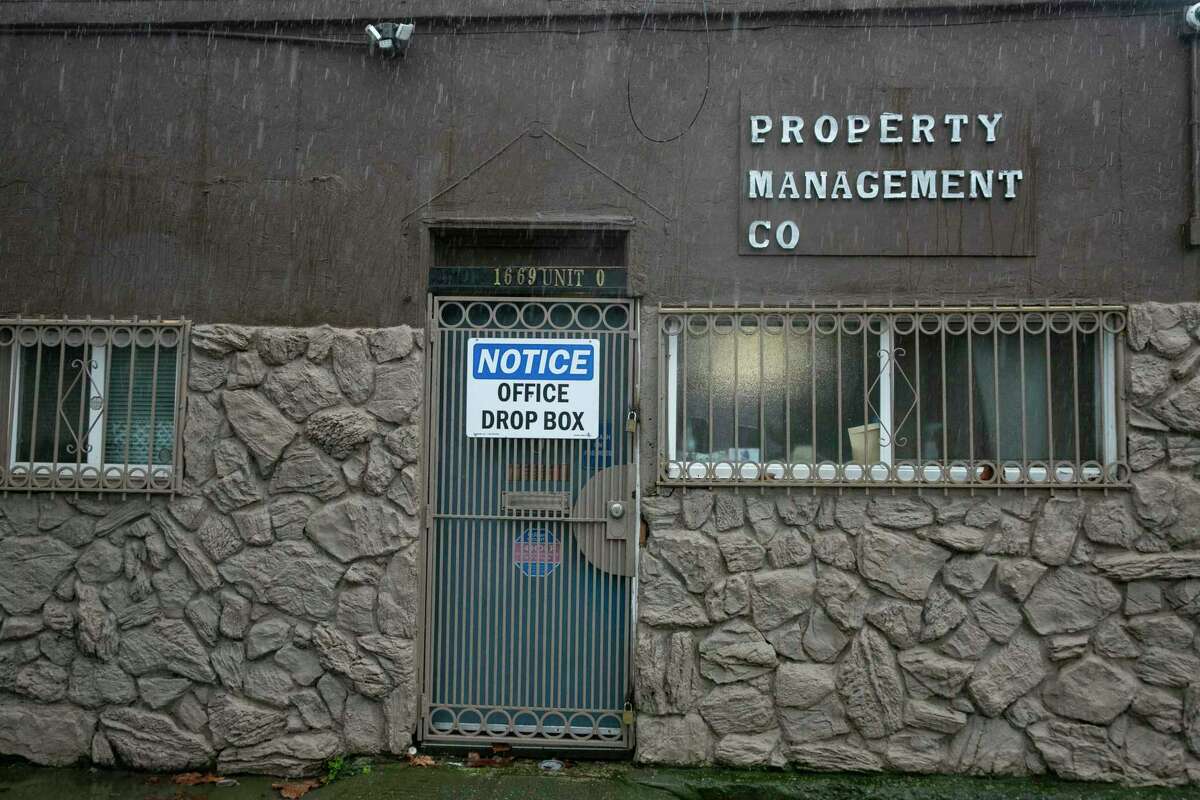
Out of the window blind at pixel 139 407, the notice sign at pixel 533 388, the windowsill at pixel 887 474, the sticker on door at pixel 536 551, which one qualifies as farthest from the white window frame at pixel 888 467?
the window blind at pixel 139 407

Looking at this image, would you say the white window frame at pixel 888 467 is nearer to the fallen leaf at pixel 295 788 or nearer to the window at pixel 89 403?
the fallen leaf at pixel 295 788

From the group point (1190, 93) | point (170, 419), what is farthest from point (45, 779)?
point (1190, 93)

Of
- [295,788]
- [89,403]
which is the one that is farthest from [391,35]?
→ [295,788]

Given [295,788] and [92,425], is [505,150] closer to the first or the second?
[92,425]

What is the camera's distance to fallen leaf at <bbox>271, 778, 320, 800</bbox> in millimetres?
4652

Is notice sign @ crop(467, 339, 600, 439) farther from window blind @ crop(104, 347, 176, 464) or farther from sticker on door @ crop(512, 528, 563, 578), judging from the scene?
window blind @ crop(104, 347, 176, 464)

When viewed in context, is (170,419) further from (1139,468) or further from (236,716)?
(1139,468)

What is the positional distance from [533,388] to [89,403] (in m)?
2.48

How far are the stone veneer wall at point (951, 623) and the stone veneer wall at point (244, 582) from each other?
145 cm

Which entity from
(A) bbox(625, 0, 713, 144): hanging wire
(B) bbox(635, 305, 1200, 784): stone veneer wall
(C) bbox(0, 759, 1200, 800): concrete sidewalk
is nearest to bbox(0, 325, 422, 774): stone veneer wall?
(C) bbox(0, 759, 1200, 800): concrete sidewalk

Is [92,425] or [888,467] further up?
[92,425]

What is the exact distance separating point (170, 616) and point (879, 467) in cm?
390

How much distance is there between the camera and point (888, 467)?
485 centimetres

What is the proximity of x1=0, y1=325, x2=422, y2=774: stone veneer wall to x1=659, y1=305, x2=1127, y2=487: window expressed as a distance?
1.56m
